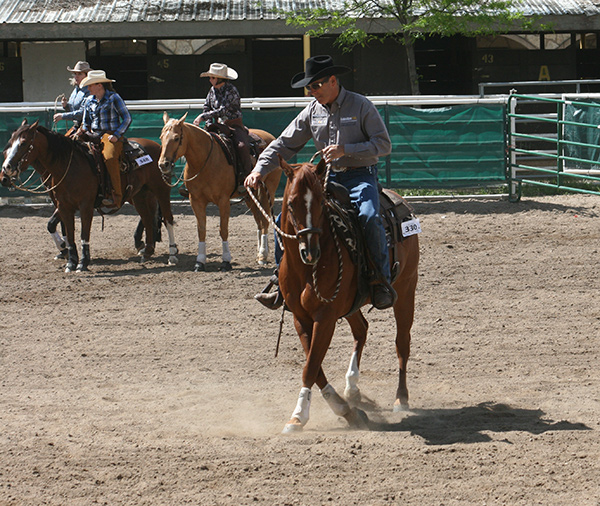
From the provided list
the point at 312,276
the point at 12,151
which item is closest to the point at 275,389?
the point at 312,276

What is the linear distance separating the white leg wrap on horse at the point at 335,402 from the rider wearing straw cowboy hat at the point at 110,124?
6903mm

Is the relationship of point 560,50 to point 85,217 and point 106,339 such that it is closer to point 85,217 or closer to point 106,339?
point 85,217

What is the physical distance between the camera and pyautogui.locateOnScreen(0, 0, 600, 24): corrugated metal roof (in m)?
20.3

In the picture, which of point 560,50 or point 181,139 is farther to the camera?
point 560,50

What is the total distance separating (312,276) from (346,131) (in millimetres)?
1125

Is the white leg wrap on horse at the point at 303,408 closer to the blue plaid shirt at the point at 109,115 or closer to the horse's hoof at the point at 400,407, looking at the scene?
the horse's hoof at the point at 400,407

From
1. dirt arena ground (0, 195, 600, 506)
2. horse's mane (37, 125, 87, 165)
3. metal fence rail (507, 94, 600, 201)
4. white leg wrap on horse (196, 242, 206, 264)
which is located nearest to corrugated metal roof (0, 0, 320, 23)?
metal fence rail (507, 94, 600, 201)

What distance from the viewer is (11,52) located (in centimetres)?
2286

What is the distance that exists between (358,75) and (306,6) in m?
2.53

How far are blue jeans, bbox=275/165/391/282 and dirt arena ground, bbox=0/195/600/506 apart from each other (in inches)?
45.8

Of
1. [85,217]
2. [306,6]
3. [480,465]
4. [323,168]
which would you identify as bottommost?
[480,465]

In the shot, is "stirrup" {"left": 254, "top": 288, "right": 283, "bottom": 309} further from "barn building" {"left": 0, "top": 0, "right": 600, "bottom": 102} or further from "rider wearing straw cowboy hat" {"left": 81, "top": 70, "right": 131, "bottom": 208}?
"barn building" {"left": 0, "top": 0, "right": 600, "bottom": 102}

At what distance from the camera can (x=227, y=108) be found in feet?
40.0

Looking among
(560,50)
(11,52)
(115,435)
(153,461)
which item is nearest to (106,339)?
(115,435)
